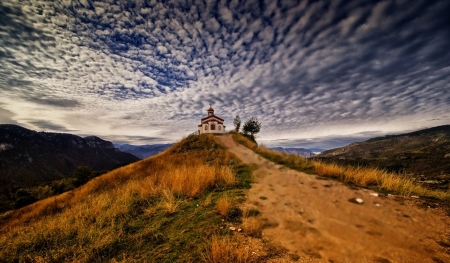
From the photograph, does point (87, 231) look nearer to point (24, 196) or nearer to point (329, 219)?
point (329, 219)

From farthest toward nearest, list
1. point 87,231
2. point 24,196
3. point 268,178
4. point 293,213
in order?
point 24,196 < point 268,178 < point 293,213 < point 87,231

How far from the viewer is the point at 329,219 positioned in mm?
4637

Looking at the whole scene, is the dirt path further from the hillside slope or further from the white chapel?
the white chapel

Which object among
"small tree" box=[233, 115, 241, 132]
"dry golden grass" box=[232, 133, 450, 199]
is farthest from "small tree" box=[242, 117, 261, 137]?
"dry golden grass" box=[232, 133, 450, 199]

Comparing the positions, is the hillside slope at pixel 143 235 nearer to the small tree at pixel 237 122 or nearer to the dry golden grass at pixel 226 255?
the dry golden grass at pixel 226 255

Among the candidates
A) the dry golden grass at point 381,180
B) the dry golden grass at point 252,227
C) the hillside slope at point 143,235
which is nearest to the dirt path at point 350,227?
the dry golden grass at point 252,227

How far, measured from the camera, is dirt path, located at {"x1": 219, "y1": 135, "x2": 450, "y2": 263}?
3336 mm

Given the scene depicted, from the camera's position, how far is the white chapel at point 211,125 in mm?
45906

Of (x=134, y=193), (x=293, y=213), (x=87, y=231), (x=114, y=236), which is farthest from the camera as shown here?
(x=134, y=193)

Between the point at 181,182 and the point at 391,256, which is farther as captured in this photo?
the point at 181,182

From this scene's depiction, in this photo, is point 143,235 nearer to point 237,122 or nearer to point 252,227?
point 252,227

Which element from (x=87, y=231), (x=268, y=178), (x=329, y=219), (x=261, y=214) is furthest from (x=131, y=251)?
(x=268, y=178)

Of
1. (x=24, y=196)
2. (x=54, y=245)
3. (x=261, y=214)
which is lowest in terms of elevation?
(x=24, y=196)

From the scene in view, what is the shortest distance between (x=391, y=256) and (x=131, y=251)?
4.83 metres
